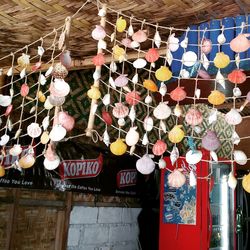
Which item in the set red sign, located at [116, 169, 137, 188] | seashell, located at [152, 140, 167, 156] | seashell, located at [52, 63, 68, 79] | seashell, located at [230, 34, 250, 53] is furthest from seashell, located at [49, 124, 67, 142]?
red sign, located at [116, 169, 137, 188]

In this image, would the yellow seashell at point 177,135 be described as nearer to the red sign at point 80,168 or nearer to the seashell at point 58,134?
the seashell at point 58,134

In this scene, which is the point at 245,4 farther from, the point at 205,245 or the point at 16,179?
the point at 205,245

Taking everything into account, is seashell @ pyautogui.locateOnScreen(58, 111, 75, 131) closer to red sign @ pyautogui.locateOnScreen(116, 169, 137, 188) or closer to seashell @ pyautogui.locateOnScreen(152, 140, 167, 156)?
seashell @ pyautogui.locateOnScreen(152, 140, 167, 156)

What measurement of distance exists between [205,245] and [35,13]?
347 cm

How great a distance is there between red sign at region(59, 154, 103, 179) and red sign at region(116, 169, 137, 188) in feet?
1.51

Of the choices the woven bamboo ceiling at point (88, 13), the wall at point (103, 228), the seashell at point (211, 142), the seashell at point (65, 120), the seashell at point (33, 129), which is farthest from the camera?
the wall at point (103, 228)

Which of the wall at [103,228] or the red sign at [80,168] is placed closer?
the red sign at [80,168]

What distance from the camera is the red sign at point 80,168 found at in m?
3.72

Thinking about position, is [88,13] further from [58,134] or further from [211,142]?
[211,142]

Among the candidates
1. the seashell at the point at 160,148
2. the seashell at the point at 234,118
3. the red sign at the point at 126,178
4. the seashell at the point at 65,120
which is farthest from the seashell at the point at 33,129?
the red sign at the point at 126,178

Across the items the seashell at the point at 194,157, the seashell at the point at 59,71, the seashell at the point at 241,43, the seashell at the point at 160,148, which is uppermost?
the seashell at the point at 241,43

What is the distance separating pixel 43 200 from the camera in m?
3.58

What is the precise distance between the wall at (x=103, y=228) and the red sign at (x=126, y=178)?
34cm

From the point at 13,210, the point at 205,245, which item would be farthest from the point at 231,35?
the point at 205,245
